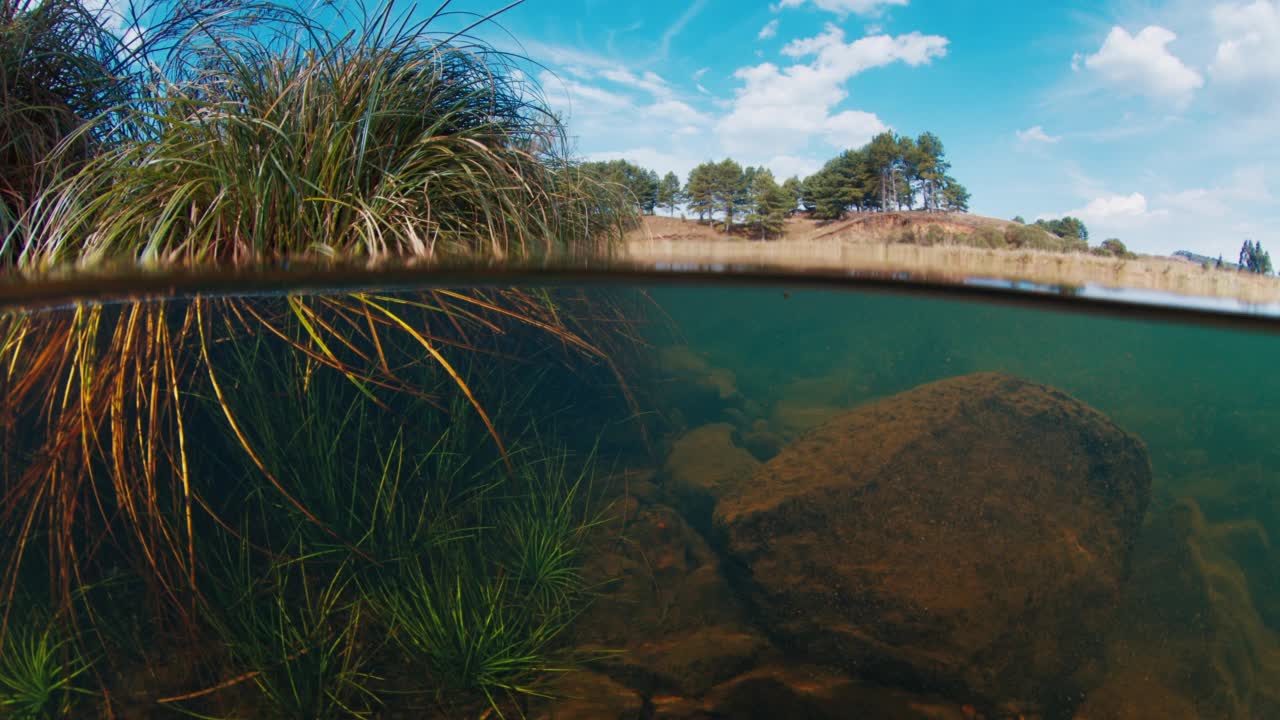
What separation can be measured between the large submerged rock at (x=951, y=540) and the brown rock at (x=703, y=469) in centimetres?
72

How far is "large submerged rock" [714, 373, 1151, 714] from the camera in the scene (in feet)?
12.0

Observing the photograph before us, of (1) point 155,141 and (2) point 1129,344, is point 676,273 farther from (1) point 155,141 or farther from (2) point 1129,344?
(2) point 1129,344

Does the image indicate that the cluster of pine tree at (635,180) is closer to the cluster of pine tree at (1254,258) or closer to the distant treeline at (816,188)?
the distant treeline at (816,188)

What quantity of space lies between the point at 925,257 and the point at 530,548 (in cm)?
412

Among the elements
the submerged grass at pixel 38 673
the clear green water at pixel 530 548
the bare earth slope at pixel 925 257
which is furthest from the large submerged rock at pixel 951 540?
the submerged grass at pixel 38 673

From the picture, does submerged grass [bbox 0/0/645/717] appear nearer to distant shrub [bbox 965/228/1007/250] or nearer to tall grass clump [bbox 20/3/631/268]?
tall grass clump [bbox 20/3/631/268]

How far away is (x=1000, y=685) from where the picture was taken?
358 centimetres

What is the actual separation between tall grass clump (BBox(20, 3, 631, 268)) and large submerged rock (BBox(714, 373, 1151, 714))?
2.98 metres

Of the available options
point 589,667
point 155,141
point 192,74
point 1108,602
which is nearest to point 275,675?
point 589,667

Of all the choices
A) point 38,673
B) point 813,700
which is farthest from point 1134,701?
point 38,673

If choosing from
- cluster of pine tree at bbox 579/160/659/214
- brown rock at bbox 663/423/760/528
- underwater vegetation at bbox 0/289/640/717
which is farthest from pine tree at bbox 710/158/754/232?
underwater vegetation at bbox 0/289/640/717

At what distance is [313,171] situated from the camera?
3.22 m

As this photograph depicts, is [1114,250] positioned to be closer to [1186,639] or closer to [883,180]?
[883,180]

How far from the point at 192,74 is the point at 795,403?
720 cm
